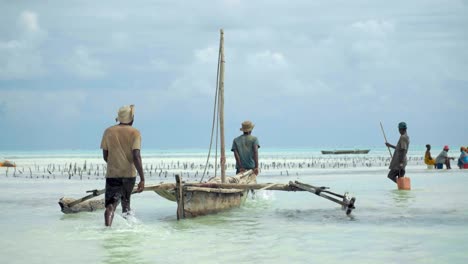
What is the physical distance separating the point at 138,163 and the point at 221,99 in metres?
3.64

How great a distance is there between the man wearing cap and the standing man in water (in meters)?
4.76

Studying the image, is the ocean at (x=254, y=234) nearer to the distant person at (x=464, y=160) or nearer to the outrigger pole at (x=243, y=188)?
the outrigger pole at (x=243, y=188)

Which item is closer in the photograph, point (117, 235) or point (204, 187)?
point (117, 235)

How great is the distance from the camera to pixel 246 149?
558 inches

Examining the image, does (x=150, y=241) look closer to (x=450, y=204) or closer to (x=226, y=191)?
(x=226, y=191)

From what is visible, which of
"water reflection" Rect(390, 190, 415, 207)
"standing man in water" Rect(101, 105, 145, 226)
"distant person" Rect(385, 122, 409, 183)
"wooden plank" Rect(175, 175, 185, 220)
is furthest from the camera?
"distant person" Rect(385, 122, 409, 183)

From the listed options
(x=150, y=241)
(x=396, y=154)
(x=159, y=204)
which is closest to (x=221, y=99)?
(x=159, y=204)

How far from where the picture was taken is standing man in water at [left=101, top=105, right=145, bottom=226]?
372 inches

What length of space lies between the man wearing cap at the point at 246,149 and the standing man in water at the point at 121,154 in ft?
15.6

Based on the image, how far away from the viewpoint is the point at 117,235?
30.1 feet

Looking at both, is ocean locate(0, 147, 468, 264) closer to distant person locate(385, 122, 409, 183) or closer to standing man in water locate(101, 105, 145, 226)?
standing man in water locate(101, 105, 145, 226)

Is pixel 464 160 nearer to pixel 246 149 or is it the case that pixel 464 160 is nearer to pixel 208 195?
pixel 246 149

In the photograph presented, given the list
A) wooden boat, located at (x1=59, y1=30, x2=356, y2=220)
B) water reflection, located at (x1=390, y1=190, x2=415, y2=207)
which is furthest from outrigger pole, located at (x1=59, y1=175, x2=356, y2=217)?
water reflection, located at (x1=390, y1=190, x2=415, y2=207)

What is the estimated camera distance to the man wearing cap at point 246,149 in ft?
46.1
